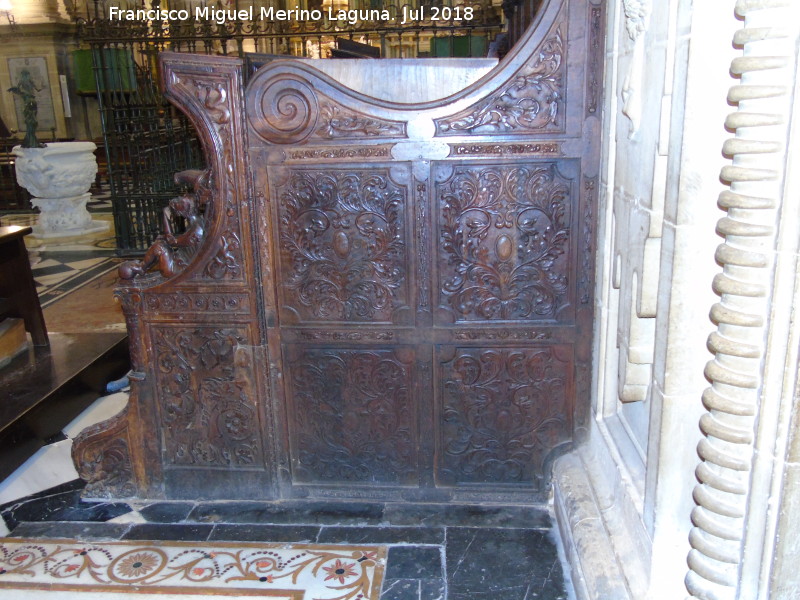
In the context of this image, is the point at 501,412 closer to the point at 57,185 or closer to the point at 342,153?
the point at 342,153

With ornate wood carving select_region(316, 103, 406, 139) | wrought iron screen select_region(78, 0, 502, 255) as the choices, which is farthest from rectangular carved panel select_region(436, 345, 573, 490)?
wrought iron screen select_region(78, 0, 502, 255)

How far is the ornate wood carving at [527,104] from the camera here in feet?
6.80

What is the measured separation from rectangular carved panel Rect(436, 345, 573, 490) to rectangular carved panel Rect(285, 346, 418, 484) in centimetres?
13

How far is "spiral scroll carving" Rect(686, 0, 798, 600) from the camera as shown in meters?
1.19

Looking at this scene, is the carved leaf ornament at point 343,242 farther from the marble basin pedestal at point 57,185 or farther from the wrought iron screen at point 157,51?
the marble basin pedestal at point 57,185

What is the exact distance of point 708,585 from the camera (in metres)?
1.44

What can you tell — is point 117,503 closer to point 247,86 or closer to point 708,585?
point 247,86

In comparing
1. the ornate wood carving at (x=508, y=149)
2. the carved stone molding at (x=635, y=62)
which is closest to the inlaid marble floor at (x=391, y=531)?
the ornate wood carving at (x=508, y=149)

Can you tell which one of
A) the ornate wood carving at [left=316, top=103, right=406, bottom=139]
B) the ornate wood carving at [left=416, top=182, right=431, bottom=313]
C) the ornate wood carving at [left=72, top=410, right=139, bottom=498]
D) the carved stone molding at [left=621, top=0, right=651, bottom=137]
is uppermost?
the carved stone molding at [left=621, top=0, right=651, bottom=137]

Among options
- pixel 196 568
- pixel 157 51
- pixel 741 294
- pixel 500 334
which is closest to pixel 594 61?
pixel 500 334

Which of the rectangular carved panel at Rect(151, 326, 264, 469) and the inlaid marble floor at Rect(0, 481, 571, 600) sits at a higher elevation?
the rectangular carved panel at Rect(151, 326, 264, 469)

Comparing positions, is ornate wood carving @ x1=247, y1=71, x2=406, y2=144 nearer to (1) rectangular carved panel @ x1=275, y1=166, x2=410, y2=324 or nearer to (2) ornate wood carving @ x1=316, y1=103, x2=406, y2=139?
(2) ornate wood carving @ x1=316, y1=103, x2=406, y2=139

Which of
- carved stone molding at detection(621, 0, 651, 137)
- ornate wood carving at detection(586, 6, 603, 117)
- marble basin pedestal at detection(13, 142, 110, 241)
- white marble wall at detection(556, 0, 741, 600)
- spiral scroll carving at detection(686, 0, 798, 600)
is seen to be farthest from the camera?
marble basin pedestal at detection(13, 142, 110, 241)

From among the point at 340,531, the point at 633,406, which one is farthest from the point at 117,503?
the point at 633,406
